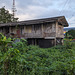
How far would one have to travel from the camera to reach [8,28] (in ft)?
55.9

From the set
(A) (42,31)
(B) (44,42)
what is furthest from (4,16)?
(B) (44,42)

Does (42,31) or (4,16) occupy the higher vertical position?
(4,16)

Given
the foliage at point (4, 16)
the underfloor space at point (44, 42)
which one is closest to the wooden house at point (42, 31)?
the underfloor space at point (44, 42)

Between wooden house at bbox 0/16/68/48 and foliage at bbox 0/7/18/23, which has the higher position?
foliage at bbox 0/7/18/23

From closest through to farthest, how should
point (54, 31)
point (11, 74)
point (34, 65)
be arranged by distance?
point (11, 74) → point (34, 65) → point (54, 31)

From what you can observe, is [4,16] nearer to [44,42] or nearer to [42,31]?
[42,31]

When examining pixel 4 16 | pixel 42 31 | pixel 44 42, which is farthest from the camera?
pixel 4 16

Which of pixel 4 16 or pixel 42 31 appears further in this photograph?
pixel 4 16

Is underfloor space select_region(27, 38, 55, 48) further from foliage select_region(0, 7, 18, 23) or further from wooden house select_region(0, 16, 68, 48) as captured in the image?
foliage select_region(0, 7, 18, 23)

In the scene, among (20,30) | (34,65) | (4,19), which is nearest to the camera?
(34,65)

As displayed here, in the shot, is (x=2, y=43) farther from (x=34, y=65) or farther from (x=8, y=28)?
(x=8, y=28)

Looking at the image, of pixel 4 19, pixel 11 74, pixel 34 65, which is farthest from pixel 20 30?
pixel 4 19

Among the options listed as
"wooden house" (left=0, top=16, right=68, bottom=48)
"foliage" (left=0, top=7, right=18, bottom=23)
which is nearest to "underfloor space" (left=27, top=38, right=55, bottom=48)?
"wooden house" (left=0, top=16, right=68, bottom=48)

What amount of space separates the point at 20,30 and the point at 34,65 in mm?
11181
